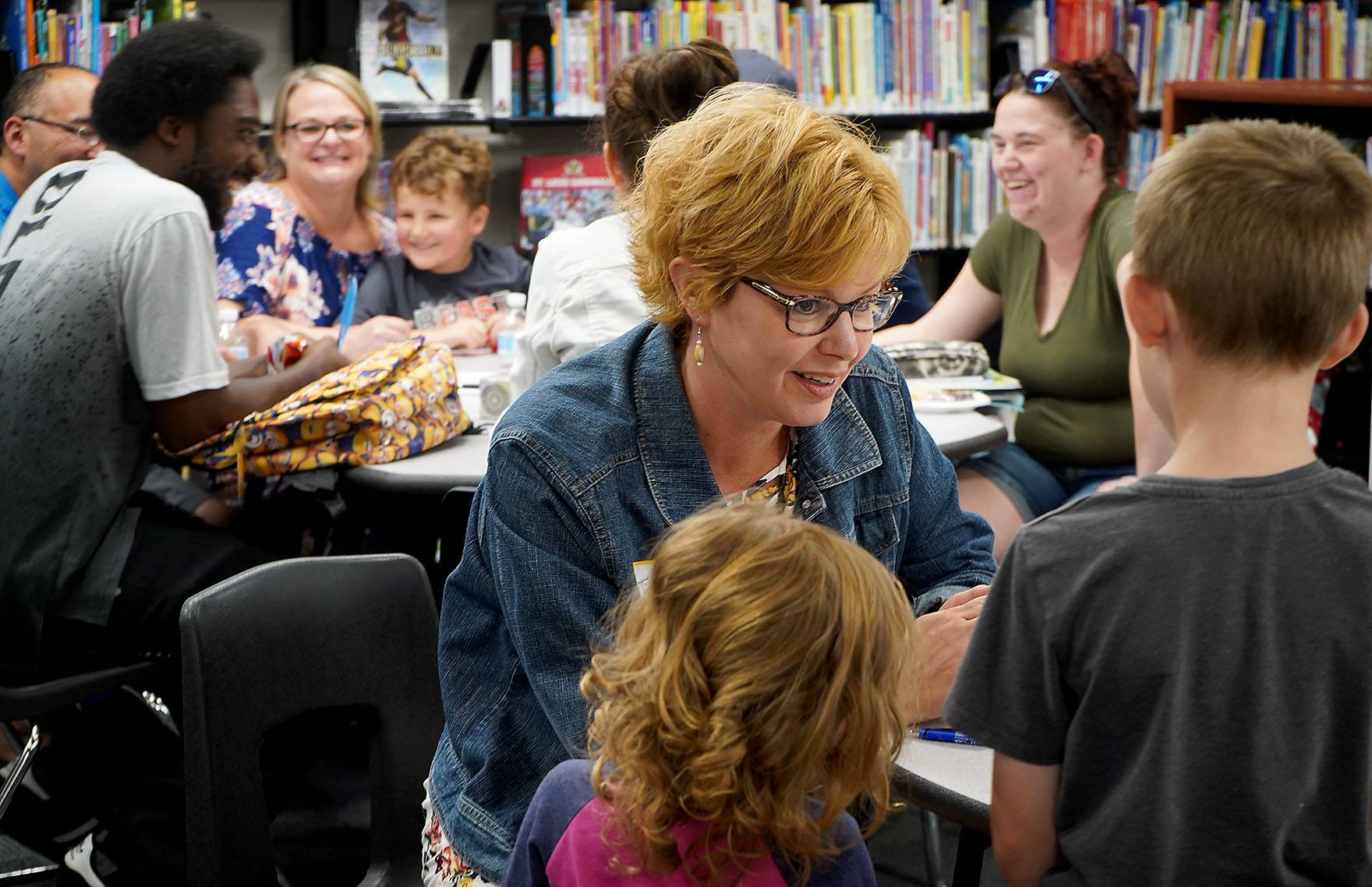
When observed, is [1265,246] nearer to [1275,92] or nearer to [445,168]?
[1275,92]

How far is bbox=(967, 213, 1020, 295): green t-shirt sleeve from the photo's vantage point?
3.35 m

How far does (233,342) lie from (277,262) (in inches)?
21.4

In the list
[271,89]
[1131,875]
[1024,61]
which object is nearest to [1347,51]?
[1024,61]

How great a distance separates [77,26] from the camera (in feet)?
14.2

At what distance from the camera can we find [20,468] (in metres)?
2.35

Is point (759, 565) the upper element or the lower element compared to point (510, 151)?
lower

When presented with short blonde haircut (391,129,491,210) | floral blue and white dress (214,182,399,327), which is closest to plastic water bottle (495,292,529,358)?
short blonde haircut (391,129,491,210)

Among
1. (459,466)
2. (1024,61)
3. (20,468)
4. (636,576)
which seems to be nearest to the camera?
(636,576)

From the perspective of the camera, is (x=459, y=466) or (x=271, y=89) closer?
(x=459, y=466)

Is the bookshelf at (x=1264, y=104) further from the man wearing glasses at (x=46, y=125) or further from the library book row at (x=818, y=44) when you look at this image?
the man wearing glasses at (x=46, y=125)

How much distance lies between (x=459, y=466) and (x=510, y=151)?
9.13 ft

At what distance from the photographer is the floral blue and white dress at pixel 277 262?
3.66 meters

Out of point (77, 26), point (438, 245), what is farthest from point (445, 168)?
point (77, 26)

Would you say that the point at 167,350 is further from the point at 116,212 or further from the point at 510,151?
the point at 510,151
